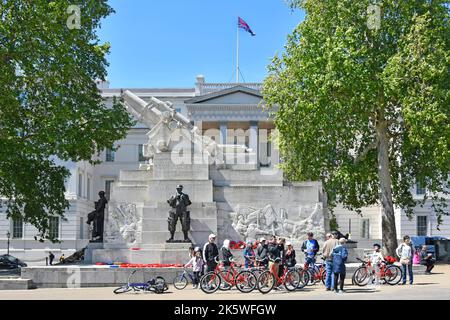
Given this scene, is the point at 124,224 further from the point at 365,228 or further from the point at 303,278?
the point at 365,228

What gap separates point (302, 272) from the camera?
20.9 meters

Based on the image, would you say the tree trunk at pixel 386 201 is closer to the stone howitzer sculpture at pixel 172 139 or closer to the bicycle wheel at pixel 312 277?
the stone howitzer sculpture at pixel 172 139

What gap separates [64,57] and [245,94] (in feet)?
148

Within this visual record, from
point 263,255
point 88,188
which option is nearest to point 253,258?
point 263,255

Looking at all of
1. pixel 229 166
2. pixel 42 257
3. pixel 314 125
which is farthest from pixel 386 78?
pixel 42 257

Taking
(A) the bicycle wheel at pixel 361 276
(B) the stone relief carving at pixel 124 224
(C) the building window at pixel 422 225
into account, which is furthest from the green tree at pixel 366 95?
(C) the building window at pixel 422 225

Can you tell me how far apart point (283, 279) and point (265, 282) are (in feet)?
2.21

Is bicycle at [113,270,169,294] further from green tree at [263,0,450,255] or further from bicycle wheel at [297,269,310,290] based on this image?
green tree at [263,0,450,255]

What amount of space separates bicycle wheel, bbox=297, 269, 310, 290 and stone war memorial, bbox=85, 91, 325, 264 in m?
6.06

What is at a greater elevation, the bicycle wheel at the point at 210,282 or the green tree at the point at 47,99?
the green tree at the point at 47,99

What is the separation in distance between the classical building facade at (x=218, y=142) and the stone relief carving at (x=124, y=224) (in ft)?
94.2

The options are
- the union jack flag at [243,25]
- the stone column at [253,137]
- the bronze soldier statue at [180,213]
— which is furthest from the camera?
the stone column at [253,137]

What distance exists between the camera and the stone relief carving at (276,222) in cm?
2745
